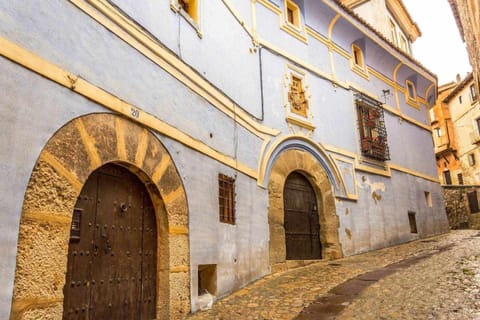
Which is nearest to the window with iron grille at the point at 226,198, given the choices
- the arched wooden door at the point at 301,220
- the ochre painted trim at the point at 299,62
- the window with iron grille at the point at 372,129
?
the arched wooden door at the point at 301,220

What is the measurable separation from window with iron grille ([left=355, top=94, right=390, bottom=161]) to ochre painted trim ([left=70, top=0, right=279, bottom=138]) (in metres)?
4.83

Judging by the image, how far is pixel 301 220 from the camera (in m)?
8.58

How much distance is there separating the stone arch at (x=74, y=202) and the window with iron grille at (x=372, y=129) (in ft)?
22.9

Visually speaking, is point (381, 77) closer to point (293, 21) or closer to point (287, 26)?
point (293, 21)

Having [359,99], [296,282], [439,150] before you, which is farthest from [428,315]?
[439,150]

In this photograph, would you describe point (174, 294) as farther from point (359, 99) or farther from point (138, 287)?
point (359, 99)

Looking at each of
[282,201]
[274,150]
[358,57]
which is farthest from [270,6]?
[282,201]

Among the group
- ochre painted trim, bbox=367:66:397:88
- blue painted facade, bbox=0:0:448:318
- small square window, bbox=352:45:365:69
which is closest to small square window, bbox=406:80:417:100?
blue painted facade, bbox=0:0:448:318

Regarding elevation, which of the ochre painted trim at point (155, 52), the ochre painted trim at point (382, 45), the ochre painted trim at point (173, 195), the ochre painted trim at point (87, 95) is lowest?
the ochre painted trim at point (173, 195)

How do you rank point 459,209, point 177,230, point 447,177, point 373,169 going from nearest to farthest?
point 177,230
point 373,169
point 459,209
point 447,177

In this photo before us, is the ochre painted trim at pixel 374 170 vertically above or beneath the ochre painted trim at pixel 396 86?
beneath

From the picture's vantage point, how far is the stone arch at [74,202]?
9.73 ft

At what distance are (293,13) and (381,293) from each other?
6.99m

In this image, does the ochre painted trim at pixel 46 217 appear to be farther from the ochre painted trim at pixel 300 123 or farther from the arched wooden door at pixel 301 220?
the ochre painted trim at pixel 300 123
